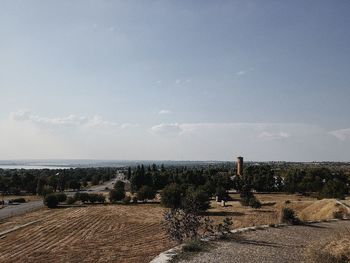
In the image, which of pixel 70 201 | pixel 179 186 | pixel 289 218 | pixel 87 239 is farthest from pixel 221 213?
pixel 70 201

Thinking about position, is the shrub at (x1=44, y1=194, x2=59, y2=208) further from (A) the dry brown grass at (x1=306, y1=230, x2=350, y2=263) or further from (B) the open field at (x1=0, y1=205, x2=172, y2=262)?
(A) the dry brown grass at (x1=306, y1=230, x2=350, y2=263)

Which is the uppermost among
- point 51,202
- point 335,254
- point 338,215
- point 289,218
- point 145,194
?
point 335,254

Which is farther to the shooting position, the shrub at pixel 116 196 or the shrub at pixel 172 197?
the shrub at pixel 116 196

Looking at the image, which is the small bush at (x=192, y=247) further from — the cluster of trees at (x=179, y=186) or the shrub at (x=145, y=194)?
the shrub at (x=145, y=194)

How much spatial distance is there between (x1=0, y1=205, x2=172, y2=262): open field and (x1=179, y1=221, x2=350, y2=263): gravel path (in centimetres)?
617

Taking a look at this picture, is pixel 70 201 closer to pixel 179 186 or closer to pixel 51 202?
→ pixel 51 202

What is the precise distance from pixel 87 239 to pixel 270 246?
18.7m

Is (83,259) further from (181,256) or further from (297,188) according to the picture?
(297,188)

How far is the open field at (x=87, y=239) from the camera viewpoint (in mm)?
26562

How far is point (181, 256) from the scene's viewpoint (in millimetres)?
17500

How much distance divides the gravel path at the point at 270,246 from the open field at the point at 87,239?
617 cm

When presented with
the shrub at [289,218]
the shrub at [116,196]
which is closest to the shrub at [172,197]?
the shrub at [116,196]

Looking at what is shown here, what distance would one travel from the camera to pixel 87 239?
33750 mm

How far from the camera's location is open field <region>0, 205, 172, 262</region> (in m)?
26.6
